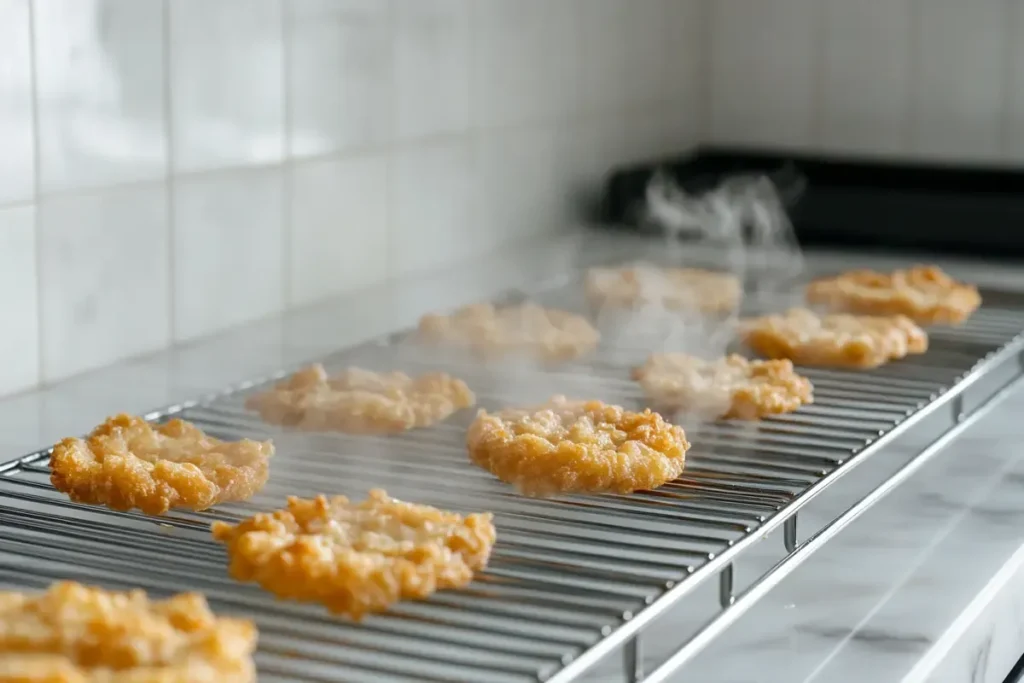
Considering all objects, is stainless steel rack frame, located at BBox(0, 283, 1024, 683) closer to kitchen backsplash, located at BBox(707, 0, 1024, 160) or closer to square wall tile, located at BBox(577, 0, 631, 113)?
square wall tile, located at BBox(577, 0, 631, 113)

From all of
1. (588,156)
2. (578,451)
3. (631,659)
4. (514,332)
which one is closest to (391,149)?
(514,332)

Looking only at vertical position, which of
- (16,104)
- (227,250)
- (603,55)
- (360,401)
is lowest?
(360,401)

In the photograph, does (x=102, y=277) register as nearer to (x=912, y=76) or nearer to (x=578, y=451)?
(x=578, y=451)

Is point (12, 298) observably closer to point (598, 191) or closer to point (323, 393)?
point (323, 393)

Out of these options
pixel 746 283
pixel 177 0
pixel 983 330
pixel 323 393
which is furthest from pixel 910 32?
pixel 323 393

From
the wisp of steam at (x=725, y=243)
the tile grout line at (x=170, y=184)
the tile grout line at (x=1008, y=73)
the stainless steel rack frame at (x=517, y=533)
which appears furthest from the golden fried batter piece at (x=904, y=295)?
the tile grout line at (x=1008, y=73)

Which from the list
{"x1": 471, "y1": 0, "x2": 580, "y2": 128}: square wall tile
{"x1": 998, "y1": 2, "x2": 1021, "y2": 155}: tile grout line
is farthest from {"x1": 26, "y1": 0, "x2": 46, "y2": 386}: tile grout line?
{"x1": 998, "y1": 2, "x2": 1021, "y2": 155}: tile grout line
